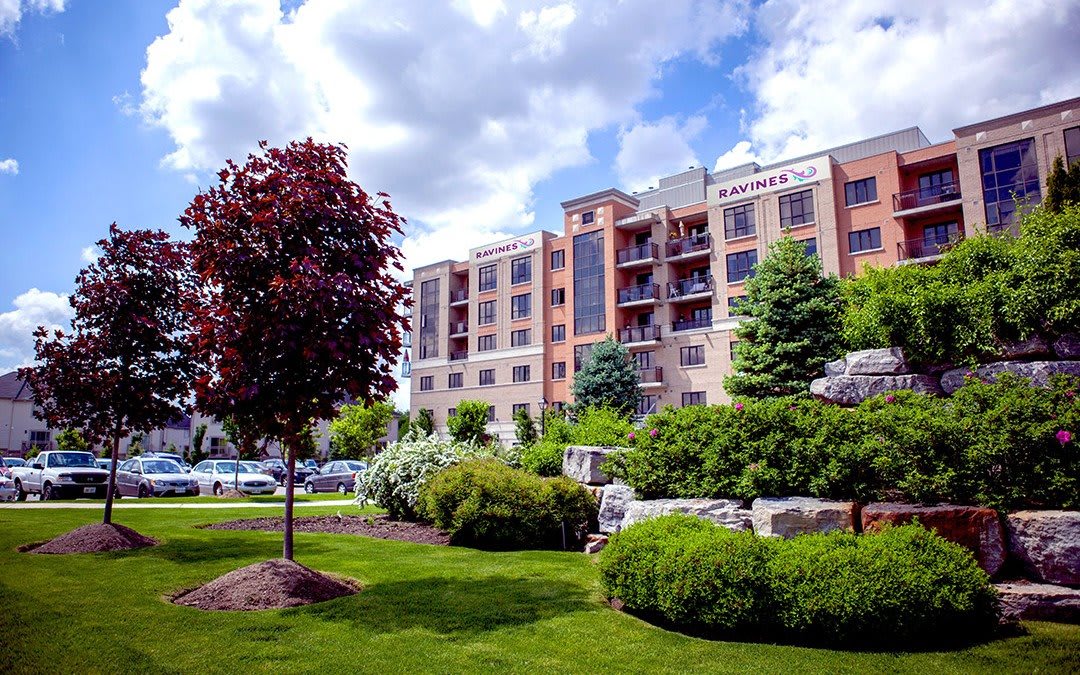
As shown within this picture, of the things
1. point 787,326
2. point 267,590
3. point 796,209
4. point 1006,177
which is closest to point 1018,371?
point 267,590

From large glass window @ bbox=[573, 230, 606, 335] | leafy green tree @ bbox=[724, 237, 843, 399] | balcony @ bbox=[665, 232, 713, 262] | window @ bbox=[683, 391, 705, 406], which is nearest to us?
leafy green tree @ bbox=[724, 237, 843, 399]

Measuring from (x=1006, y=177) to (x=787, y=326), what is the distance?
25.1m

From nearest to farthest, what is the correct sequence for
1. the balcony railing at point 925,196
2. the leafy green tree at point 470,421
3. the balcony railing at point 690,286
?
the balcony railing at point 925,196
the leafy green tree at point 470,421
the balcony railing at point 690,286

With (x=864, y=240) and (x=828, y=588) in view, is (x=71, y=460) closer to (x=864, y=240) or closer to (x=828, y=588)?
(x=828, y=588)

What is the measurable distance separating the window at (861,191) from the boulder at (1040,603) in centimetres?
3844

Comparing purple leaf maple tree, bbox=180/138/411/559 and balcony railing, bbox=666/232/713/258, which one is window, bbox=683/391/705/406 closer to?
balcony railing, bbox=666/232/713/258

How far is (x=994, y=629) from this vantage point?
5781mm

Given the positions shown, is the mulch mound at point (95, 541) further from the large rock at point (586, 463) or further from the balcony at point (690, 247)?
the balcony at point (690, 247)

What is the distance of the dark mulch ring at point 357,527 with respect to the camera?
13000 millimetres

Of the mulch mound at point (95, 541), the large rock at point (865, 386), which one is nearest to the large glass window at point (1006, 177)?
the large rock at point (865, 386)

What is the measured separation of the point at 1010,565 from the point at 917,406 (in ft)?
7.70

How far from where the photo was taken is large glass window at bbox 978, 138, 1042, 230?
114ft

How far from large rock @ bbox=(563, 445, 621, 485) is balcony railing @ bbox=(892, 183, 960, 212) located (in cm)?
3402

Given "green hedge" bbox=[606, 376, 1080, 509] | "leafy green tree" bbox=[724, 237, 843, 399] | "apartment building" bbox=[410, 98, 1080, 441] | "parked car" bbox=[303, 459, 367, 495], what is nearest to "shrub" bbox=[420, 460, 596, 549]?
"green hedge" bbox=[606, 376, 1080, 509]
